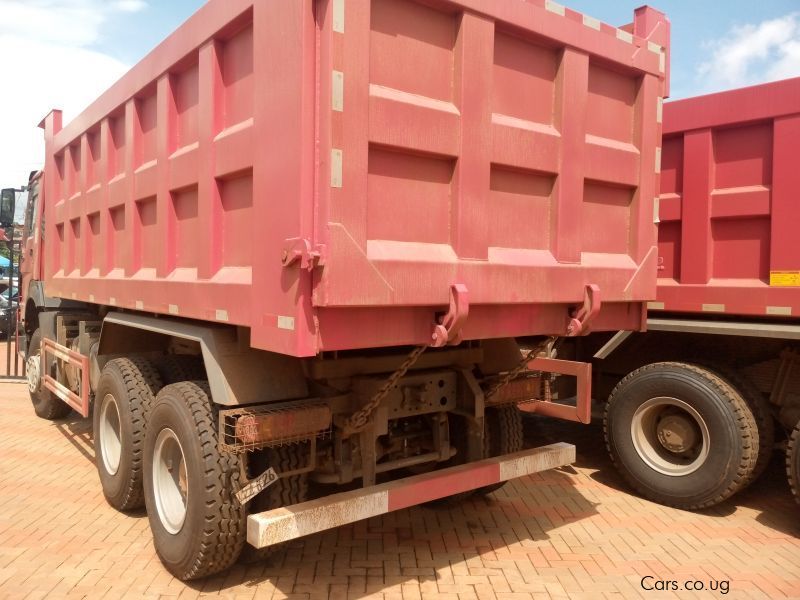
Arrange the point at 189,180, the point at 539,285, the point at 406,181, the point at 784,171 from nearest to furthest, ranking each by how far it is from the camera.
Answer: the point at 406,181, the point at 539,285, the point at 189,180, the point at 784,171

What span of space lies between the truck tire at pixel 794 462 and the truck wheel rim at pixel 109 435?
457 centimetres

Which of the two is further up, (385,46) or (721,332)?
(385,46)

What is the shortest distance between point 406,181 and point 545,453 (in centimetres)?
204

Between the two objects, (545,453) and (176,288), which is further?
(545,453)

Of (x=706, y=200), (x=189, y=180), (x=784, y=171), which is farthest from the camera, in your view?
(x=706, y=200)

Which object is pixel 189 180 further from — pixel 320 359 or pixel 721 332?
pixel 721 332

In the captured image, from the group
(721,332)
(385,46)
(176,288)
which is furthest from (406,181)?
(721,332)

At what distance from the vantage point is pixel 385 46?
2688 mm

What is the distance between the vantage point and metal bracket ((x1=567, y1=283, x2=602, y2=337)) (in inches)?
134

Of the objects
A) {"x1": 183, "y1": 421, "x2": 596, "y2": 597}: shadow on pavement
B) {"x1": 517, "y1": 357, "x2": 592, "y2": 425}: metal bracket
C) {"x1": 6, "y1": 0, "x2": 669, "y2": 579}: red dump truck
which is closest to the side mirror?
{"x1": 6, "y1": 0, "x2": 669, "y2": 579}: red dump truck

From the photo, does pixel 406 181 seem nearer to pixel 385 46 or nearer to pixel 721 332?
pixel 385 46

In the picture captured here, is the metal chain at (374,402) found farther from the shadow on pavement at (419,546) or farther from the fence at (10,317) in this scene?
the fence at (10,317)

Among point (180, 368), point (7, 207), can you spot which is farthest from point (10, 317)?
point (180, 368)

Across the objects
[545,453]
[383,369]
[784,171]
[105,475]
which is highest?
[784,171]
